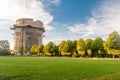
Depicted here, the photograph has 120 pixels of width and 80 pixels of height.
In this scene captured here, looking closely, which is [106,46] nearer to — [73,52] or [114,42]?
[114,42]

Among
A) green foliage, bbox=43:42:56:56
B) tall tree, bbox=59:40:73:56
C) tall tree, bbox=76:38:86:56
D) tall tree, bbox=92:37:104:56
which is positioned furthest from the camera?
green foliage, bbox=43:42:56:56

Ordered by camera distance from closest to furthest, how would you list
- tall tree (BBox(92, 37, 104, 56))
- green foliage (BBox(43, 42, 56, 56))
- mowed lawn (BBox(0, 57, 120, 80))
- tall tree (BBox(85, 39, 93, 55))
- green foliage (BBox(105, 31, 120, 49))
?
1. mowed lawn (BBox(0, 57, 120, 80))
2. green foliage (BBox(105, 31, 120, 49))
3. tall tree (BBox(92, 37, 104, 56))
4. tall tree (BBox(85, 39, 93, 55))
5. green foliage (BBox(43, 42, 56, 56))

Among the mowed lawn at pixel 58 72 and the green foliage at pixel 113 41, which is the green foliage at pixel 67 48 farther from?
the mowed lawn at pixel 58 72

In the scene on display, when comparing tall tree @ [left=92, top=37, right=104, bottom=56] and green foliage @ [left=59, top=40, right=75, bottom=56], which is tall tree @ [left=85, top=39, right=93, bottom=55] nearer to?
tall tree @ [left=92, top=37, right=104, bottom=56]

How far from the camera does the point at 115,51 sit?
3743 inches

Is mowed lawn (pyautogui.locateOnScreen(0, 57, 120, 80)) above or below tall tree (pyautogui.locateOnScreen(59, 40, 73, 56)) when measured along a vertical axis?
below

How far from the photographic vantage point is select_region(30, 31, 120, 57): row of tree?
95062 millimetres

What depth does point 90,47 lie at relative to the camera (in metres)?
113

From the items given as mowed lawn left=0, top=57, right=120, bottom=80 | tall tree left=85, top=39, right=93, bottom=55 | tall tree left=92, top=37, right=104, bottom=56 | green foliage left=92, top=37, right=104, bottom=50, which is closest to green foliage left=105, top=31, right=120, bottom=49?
green foliage left=92, top=37, right=104, bottom=50

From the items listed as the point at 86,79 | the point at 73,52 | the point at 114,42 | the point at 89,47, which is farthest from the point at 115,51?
the point at 86,79

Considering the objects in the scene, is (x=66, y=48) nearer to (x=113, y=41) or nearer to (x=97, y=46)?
(x=97, y=46)

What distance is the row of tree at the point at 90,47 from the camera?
95.1m

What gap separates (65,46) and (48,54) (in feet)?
86.0

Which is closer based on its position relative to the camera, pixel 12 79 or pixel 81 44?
pixel 12 79
